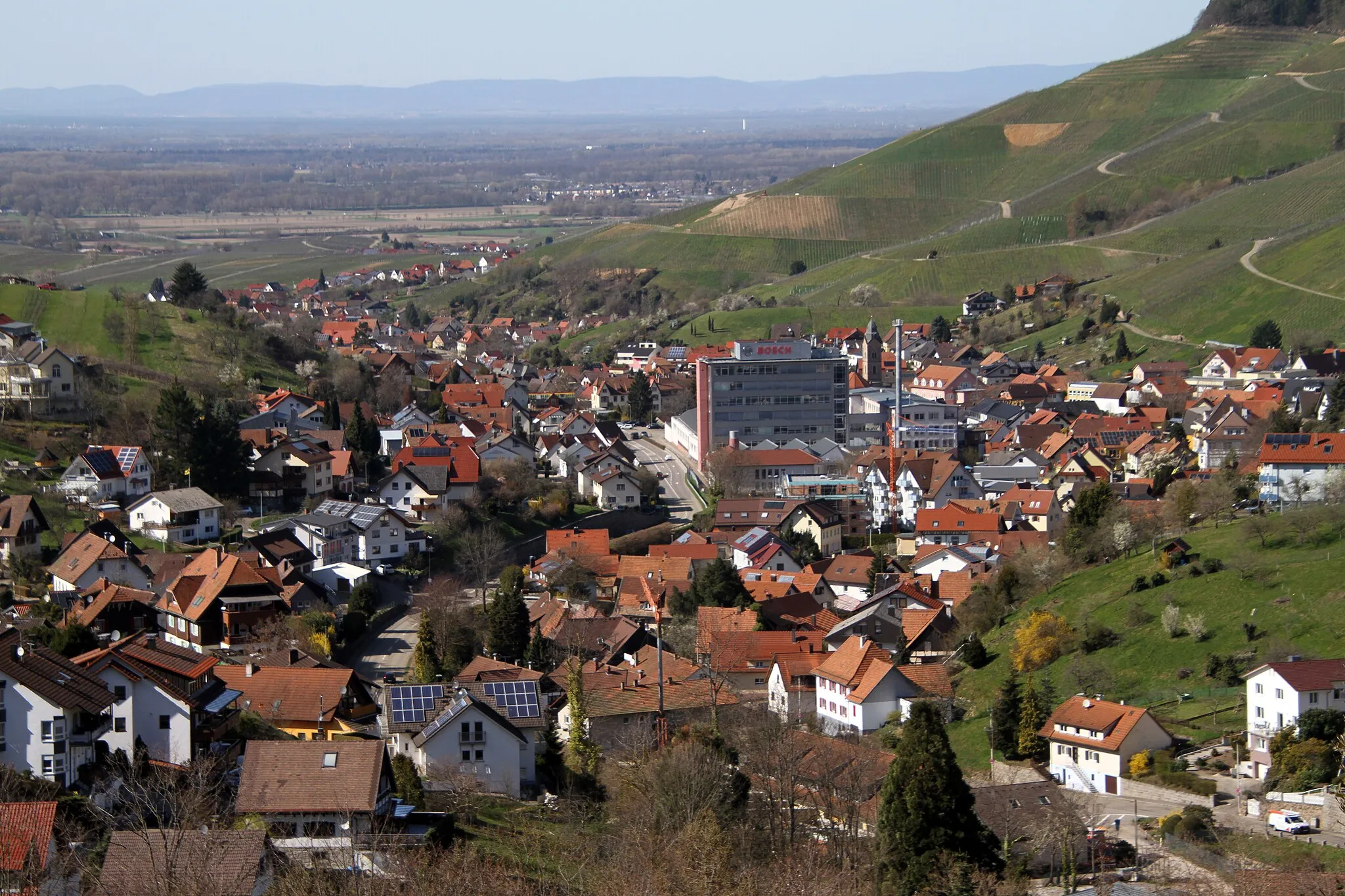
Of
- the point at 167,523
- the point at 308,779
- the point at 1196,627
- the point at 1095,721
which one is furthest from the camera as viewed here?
the point at 167,523

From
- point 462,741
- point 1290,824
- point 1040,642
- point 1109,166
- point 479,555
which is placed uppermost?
point 1109,166

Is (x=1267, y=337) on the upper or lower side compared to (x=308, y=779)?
lower

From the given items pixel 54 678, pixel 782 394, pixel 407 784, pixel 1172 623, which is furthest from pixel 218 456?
pixel 407 784

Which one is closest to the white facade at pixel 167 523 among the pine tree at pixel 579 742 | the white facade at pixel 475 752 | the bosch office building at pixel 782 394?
the pine tree at pixel 579 742

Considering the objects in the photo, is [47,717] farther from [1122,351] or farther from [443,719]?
[1122,351]

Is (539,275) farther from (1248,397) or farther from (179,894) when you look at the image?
(179,894)

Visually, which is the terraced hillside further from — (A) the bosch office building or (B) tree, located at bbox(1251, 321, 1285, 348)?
(A) the bosch office building

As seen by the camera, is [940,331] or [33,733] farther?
[940,331]
